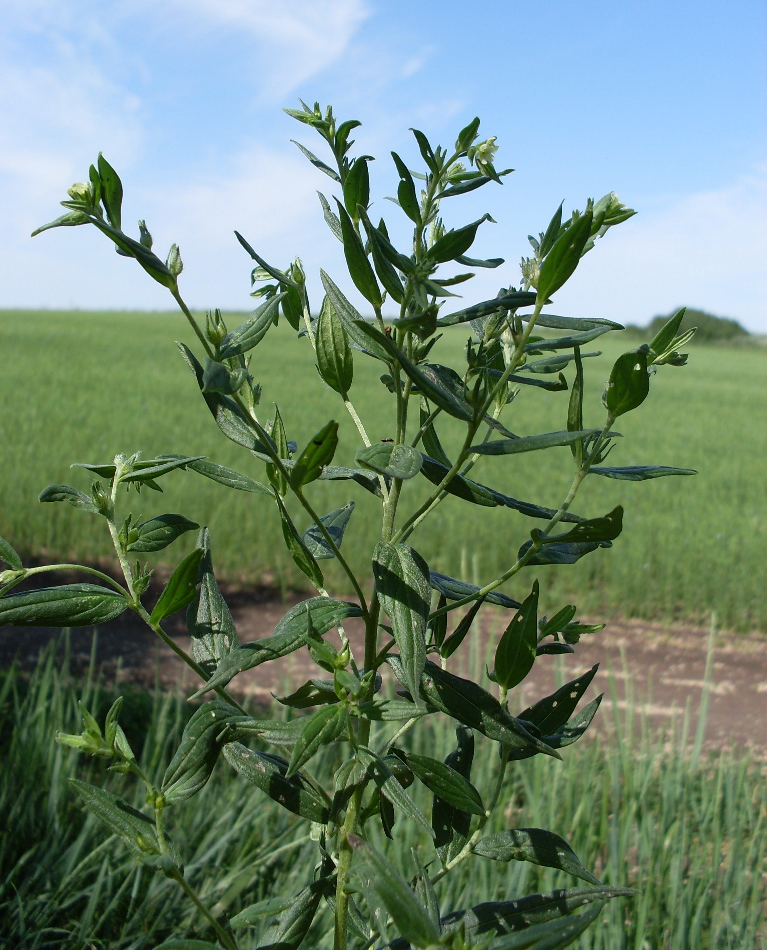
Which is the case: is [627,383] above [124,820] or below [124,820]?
above

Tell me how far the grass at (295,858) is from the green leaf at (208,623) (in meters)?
0.55

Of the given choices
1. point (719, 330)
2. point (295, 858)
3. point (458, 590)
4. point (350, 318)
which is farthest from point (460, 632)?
point (719, 330)

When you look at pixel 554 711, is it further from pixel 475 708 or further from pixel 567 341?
pixel 567 341

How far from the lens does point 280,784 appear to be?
2.01 feet

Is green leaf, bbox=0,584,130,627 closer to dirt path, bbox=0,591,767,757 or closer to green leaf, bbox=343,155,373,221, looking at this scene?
green leaf, bbox=343,155,373,221

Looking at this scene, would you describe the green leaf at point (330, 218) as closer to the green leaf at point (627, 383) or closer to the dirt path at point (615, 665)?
the green leaf at point (627, 383)

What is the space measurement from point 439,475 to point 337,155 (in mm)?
245

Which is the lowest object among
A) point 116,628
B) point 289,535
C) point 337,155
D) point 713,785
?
point 116,628

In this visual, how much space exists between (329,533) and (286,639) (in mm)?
123

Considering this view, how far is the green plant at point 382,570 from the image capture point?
18.8 inches

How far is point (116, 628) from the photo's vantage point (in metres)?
3.30

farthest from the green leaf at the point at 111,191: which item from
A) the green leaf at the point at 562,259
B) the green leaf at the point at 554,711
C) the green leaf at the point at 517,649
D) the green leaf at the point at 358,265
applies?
the green leaf at the point at 554,711

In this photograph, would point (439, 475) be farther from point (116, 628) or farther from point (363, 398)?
point (363, 398)

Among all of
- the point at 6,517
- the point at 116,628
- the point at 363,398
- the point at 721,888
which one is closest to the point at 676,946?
the point at 721,888
